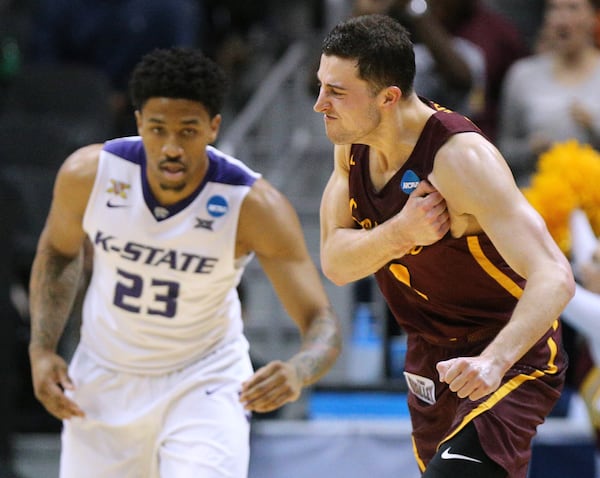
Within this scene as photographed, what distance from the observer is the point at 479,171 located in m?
3.57

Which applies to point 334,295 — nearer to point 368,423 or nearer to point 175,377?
point 368,423

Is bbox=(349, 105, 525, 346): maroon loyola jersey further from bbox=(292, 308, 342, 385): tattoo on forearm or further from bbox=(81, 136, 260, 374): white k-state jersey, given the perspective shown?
bbox=(81, 136, 260, 374): white k-state jersey

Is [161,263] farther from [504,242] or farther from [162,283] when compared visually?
[504,242]

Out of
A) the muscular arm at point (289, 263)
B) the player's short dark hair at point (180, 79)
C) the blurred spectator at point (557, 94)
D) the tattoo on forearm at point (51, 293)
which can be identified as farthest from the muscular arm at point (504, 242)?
the blurred spectator at point (557, 94)

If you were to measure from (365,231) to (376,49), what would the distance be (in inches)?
23.4

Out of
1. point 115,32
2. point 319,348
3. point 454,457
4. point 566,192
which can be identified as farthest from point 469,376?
point 115,32

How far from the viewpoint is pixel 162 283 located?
15.5ft

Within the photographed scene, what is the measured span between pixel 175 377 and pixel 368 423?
2095 mm

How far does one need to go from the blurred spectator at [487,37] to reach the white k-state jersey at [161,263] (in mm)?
3090

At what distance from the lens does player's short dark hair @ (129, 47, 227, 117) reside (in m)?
4.68

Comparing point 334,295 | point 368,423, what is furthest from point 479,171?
point 334,295

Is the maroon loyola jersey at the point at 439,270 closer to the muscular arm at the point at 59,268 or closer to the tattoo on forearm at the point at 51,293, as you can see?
the muscular arm at the point at 59,268

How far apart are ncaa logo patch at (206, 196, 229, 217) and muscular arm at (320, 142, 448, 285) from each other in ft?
2.09

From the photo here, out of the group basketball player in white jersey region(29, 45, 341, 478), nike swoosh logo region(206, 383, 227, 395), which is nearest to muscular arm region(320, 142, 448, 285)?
basketball player in white jersey region(29, 45, 341, 478)
